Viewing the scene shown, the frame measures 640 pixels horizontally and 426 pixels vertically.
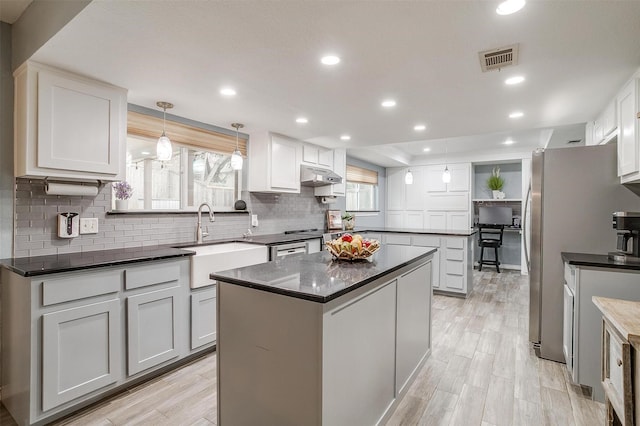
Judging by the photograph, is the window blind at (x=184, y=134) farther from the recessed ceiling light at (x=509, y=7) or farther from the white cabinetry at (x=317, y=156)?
the recessed ceiling light at (x=509, y=7)

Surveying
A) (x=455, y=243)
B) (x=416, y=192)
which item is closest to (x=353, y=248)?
(x=455, y=243)

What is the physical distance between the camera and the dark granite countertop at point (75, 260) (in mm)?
1844

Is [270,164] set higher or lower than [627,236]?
higher

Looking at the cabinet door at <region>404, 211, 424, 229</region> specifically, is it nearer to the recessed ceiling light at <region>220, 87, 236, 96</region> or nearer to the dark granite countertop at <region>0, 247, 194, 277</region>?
the recessed ceiling light at <region>220, 87, 236, 96</region>

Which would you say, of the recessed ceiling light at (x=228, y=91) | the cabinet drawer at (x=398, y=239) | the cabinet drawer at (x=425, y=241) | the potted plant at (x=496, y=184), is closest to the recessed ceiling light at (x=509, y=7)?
the recessed ceiling light at (x=228, y=91)

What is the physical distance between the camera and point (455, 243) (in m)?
4.71

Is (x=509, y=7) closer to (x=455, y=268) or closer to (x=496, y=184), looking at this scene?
(x=455, y=268)

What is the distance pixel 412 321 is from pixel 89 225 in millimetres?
2596

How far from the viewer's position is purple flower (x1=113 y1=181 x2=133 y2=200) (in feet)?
9.10

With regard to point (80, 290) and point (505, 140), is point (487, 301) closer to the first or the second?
point (505, 140)

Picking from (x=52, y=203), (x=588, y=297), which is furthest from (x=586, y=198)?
(x=52, y=203)

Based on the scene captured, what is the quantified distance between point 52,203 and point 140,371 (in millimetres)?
1383

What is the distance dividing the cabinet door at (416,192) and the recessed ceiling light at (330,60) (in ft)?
19.4

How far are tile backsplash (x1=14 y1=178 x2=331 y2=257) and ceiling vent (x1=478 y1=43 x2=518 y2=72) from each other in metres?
2.89
